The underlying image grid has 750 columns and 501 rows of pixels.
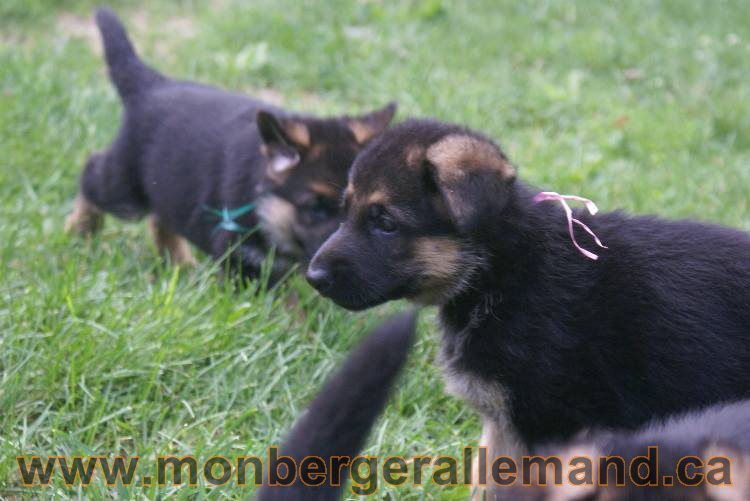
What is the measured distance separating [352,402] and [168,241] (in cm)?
320

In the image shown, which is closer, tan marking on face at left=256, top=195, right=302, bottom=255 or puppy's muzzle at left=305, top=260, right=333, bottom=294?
puppy's muzzle at left=305, top=260, right=333, bottom=294

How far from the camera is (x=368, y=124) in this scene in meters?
4.05

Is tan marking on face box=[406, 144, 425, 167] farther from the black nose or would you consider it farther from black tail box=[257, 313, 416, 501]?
black tail box=[257, 313, 416, 501]

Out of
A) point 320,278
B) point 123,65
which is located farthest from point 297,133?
point 320,278

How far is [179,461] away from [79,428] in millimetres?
353

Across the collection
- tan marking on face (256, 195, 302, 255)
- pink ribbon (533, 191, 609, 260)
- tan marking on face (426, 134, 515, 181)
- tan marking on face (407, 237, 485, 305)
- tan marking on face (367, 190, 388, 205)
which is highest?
tan marking on face (426, 134, 515, 181)

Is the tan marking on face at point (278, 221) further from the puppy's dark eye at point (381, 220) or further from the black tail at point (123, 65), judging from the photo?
the puppy's dark eye at point (381, 220)

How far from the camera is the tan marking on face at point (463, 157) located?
2.64 m

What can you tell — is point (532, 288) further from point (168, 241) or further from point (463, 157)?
point (168, 241)

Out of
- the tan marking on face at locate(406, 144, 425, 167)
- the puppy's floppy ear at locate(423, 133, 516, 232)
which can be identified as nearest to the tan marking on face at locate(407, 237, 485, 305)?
the puppy's floppy ear at locate(423, 133, 516, 232)

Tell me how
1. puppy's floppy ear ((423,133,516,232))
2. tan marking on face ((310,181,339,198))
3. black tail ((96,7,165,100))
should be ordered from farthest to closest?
black tail ((96,7,165,100)) → tan marking on face ((310,181,339,198)) → puppy's floppy ear ((423,133,516,232))

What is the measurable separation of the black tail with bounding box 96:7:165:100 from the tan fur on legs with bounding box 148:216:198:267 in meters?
0.66

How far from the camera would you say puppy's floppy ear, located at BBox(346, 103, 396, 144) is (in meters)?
3.98

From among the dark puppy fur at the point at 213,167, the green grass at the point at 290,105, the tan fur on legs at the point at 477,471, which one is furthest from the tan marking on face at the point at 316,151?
the tan fur on legs at the point at 477,471
